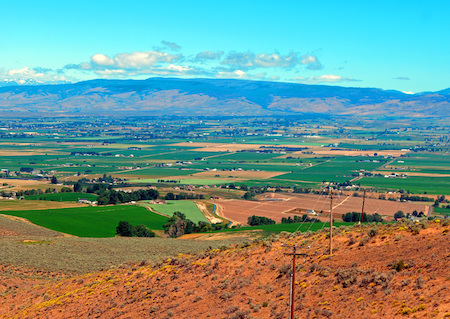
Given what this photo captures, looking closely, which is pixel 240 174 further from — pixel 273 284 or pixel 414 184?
pixel 273 284

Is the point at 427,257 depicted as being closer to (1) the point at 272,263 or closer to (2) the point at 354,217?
(1) the point at 272,263

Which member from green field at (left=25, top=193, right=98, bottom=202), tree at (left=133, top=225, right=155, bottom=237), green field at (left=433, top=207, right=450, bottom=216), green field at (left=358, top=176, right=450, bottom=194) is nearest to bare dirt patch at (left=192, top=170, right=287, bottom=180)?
green field at (left=358, top=176, right=450, bottom=194)

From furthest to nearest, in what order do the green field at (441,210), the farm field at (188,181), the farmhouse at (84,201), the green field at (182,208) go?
the farm field at (188,181)
the farmhouse at (84,201)
the green field at (441,210)
the green field at (182,208)

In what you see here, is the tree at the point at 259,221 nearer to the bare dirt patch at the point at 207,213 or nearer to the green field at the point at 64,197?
the bare dirt patch at the point at 207,213

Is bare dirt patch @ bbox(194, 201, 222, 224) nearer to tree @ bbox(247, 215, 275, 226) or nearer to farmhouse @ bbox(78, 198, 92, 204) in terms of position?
tree @ bbox(247, 215, 275, 226)

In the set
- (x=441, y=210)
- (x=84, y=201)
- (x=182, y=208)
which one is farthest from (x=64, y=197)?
(x=441, y=210)

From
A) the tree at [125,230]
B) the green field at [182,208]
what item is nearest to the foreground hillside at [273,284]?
the tree at [125,230]
